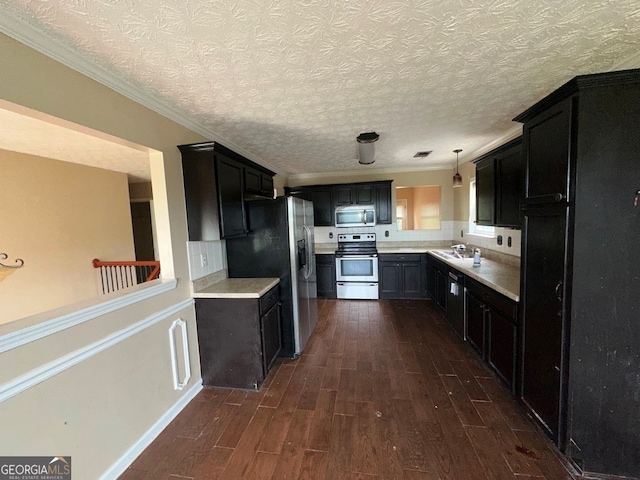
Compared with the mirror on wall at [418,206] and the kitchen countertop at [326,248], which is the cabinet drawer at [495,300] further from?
the mirror on wall at [418,206]

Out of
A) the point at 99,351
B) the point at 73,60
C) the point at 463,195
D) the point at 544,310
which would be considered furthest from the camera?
the point at 463,195

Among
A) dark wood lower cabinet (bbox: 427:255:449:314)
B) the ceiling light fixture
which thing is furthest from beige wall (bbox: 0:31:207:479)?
dark wood lower cabinet (bbox: 427:255:449:314)

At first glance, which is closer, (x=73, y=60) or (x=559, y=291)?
(x=73, y=60)

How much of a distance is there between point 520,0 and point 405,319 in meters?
3.42

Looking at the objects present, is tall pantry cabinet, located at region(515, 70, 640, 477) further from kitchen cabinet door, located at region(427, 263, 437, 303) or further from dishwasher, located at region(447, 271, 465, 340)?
kitchen cabinet door, located at region(427, 263, 437, 303)

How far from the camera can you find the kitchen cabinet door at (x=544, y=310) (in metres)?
1.46

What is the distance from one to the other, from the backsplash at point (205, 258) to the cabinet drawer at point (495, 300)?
2.66 m

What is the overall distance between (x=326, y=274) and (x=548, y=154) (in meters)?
3.59

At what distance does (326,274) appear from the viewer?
4.68m

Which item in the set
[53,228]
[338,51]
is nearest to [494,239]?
[338,51]

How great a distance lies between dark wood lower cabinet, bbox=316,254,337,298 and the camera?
464 cm

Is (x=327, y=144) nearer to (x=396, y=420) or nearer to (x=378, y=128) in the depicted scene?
(x=378, y=128)

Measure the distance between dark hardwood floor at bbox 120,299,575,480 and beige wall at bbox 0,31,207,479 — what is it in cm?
30

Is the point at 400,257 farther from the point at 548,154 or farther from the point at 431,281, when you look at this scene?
the point at 548,154
